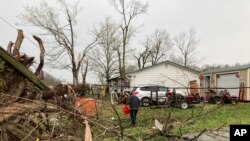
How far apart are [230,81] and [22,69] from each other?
110 feet

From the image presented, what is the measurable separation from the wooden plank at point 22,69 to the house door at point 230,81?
30283 mm

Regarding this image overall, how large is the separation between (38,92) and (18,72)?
40cm

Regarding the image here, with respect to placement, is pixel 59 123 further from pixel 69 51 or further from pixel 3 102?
pixel 69 51

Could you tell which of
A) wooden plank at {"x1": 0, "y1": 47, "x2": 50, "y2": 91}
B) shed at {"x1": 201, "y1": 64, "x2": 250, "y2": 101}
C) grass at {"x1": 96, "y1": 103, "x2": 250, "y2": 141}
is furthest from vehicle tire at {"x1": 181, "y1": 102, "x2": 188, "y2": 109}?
wooden plank at {"x1": 0, "y1": 47, "x2": 50, "y2": 91}

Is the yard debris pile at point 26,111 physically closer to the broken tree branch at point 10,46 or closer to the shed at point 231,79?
the broken tree branch at point 10,46

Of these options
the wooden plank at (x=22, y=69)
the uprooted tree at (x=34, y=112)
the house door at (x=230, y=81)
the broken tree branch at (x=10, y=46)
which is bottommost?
the uprooted tree at (x=34, y=112)

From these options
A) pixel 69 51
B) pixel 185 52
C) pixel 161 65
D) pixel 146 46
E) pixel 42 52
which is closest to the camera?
pixel 42 52

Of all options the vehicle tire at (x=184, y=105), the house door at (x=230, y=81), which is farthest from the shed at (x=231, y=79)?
the vehicle tire at (x=184, y=105)

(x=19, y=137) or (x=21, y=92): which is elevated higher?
(x=21, y=92)

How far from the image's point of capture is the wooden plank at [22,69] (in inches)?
226

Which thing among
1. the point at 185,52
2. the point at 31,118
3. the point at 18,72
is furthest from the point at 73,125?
the point at 185,52

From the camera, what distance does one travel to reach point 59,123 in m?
5.22

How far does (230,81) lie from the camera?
124 feet

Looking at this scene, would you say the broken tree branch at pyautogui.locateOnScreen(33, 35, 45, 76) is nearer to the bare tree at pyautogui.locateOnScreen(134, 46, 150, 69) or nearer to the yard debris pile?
the yard debris pile
